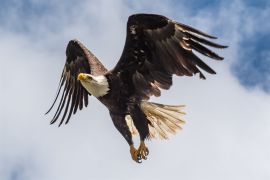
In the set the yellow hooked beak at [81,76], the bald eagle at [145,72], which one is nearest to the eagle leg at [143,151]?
the bald eagle at [145,72]

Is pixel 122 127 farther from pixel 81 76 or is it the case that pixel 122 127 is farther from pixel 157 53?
pixel 157 53

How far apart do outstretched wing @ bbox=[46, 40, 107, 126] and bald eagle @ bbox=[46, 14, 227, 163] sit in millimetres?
412

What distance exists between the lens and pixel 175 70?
413 inches

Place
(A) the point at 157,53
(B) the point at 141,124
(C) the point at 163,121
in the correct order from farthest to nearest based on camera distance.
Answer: (C) the point at 163,121 < (B) the point at 141,124 < (A) the point at 157,53

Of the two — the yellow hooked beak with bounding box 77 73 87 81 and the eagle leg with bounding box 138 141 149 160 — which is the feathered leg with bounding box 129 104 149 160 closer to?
the eagle leg with bounding box 138 141 149 160

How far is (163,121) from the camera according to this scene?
1180cm

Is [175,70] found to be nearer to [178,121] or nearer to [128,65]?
[128,65]

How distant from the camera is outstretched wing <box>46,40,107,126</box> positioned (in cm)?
1219

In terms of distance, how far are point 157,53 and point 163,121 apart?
1432 mm

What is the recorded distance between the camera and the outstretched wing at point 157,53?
10.3 metres

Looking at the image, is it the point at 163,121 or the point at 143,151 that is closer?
the point at 143,151

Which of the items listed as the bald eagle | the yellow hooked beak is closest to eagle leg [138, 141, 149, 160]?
the bald eagle

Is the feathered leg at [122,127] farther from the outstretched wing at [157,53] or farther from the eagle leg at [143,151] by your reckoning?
the outstretched wing at [157,53]

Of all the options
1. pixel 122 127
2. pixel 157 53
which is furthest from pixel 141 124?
pixel 157 53
